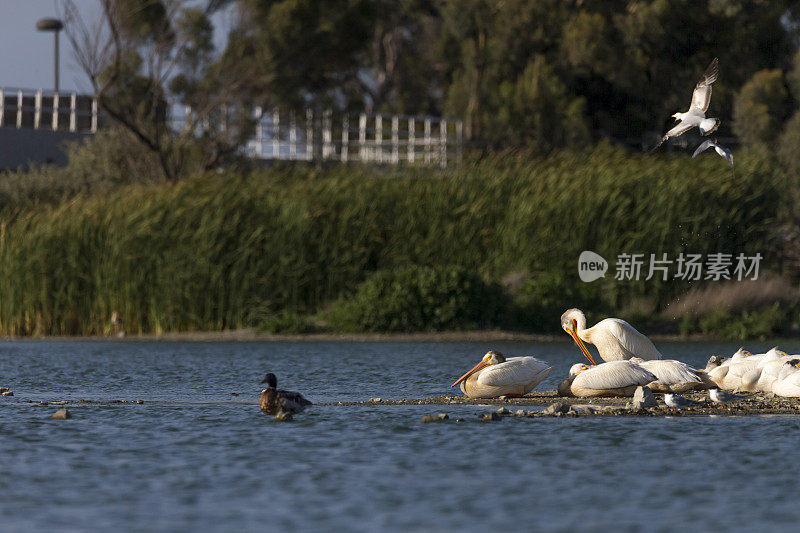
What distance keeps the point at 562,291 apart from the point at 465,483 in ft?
51.6

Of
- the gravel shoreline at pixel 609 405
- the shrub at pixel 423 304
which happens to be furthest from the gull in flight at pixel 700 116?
the shrub at pixel 423 304

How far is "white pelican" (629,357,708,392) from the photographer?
13.7 metres

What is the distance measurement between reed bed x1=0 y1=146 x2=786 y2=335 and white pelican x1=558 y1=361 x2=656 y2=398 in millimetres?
11000

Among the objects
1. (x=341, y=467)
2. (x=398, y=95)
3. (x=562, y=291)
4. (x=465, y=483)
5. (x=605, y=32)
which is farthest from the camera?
(x=398, y=95)

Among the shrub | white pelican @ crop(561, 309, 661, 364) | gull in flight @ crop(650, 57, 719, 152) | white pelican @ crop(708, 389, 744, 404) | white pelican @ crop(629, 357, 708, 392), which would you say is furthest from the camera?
the shrub

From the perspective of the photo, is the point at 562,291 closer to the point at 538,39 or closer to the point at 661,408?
the point at 661,408

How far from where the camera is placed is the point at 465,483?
29.4 feet

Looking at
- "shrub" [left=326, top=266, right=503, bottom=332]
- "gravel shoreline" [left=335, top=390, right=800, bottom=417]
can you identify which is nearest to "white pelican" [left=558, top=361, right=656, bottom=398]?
"gravel shoreline" [left=335, top=390, right=800, bottom=417]

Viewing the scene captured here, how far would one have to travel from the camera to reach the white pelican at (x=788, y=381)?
13117mm

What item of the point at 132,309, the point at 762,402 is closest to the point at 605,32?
the point at 132,309

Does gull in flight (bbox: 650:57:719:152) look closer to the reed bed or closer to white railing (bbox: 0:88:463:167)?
the reed bed

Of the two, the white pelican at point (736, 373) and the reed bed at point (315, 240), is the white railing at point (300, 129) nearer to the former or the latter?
the reed bed at point (315, 240)

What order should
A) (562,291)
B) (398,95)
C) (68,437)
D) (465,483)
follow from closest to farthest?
1. (465,483)
2. (68,437)
3. (562,291)
4. (398,95)

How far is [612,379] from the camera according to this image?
13.4 m
